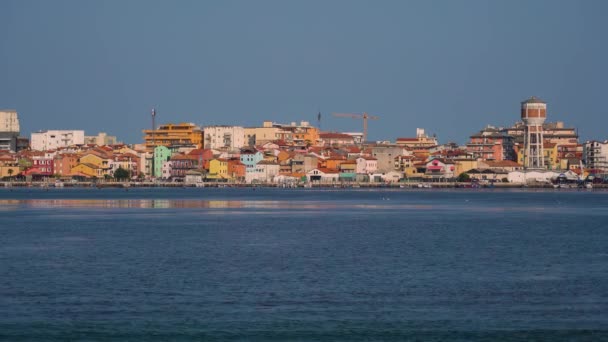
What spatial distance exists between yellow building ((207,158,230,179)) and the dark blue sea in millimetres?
92780

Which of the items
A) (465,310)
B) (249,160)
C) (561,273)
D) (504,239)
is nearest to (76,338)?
(465,310)

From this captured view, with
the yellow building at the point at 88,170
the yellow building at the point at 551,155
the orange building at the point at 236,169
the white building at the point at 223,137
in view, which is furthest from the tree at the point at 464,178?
the yellow building at the point at 88,170

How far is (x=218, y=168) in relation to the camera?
14388 centimetres

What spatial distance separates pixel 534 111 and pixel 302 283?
120m

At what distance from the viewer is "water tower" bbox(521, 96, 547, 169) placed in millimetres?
144500

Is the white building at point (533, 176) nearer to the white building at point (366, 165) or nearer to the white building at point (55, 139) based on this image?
the white building at point (366, 165)

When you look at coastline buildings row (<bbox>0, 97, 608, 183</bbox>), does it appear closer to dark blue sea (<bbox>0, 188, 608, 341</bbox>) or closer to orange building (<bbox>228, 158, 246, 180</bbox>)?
orange building (<bbox>228, 158, 246, 180</bbox>)

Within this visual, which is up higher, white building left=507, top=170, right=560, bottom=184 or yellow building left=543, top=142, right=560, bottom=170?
yellow building left=543, top=142, right=560, bottom=170

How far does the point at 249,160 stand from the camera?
145375 mm

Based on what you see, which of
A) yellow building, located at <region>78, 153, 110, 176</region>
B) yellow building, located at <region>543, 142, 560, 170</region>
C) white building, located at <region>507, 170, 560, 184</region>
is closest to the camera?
white building, located at <region>507, 170, 560, 184</region>

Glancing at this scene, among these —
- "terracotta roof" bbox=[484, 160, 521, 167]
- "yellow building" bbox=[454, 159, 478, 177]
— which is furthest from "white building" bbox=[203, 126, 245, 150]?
"terracotta roof" bbox=[484, 160, 521, 167]

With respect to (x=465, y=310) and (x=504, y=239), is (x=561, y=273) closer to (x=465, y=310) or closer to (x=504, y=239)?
(x=465, y=310)

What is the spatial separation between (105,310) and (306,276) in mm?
7183

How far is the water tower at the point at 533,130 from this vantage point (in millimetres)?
144500
